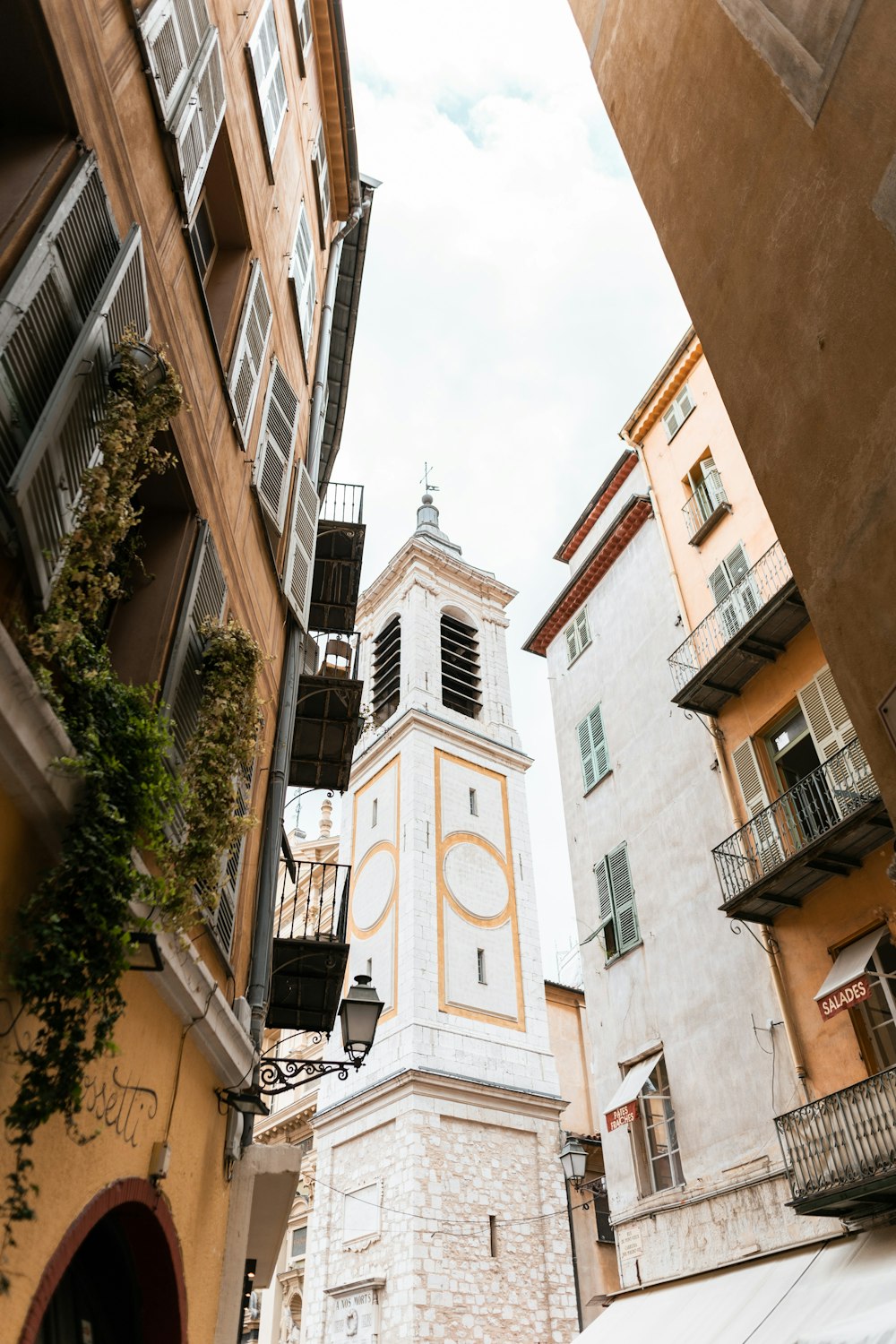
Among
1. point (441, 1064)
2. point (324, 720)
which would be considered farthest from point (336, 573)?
Result: point (441, 1064)

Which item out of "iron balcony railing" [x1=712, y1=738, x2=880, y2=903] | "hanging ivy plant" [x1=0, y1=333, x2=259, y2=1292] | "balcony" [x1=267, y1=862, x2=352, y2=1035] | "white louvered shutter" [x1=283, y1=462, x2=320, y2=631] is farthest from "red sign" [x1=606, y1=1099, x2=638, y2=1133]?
"hanging ivy plant" [x1=0, y1=333, x2=259, y2=1292]

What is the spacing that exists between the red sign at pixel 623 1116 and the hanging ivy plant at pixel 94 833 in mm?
10119

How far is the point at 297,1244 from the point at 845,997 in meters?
23.9

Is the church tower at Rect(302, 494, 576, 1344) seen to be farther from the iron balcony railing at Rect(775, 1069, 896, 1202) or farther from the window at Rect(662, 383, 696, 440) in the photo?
the iron balcony railing at Rect(775, 1069, 896, 1202)

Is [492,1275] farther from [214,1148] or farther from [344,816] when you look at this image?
[214,1148]

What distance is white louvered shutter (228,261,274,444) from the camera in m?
7.13

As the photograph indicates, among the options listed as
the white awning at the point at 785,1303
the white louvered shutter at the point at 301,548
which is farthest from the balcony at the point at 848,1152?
the white louvered shutter at the point at 301,548

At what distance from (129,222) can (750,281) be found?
3204 millimetres

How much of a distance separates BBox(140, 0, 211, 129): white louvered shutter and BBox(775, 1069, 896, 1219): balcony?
30.8 ft

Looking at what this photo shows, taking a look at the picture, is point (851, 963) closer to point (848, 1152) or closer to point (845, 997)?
point (845, 997)

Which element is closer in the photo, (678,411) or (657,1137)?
(657,1137)

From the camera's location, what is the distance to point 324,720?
11.3 metres

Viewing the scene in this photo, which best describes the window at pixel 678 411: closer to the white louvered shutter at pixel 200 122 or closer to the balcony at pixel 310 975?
the balcony at pixel 310 975

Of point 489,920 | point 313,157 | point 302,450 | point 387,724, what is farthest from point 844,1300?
point 387,724
